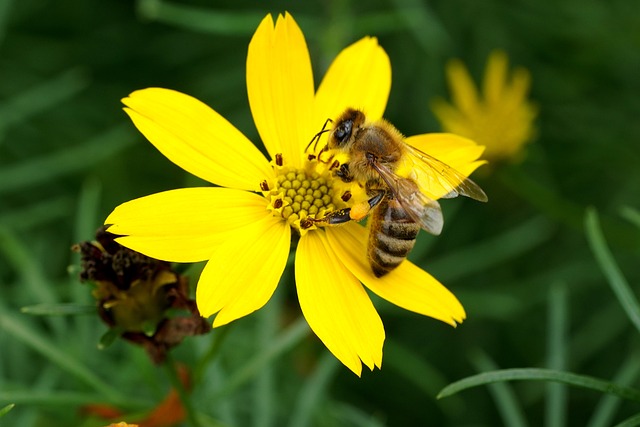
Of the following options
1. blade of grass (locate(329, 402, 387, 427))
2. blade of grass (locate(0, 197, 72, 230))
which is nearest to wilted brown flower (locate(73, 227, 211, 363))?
blade of grass (locate(329, 402, 387, 427))

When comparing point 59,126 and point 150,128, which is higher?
point 150,128

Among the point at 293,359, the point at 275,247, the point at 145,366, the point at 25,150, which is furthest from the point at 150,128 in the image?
the point at 25,150

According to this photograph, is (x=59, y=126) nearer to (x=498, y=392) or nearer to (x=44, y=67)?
(x=44, y=67)

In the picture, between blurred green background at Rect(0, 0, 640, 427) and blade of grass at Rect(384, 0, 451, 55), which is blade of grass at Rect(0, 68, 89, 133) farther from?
blade of grass at Rect(384, 0, 451, 55)

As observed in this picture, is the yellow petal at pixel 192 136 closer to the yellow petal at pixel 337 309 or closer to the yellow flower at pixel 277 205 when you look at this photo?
the yellow flower at pixel 277 205

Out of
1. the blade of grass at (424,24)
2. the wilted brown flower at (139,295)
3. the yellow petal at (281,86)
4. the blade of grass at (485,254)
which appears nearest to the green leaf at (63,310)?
the wilted brown flower at (139,295)

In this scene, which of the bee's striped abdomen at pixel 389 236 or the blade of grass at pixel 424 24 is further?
the blade of grass at pixel 424 24
